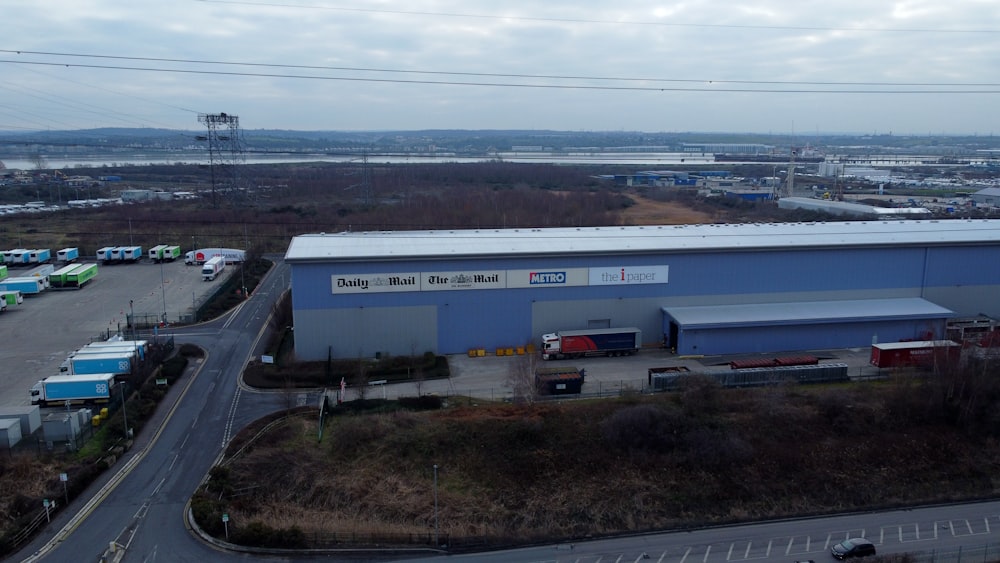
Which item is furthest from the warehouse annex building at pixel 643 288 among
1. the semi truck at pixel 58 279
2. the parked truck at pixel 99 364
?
the semi truck at pixel 58 279

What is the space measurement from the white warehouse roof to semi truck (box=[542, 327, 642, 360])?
1.82m

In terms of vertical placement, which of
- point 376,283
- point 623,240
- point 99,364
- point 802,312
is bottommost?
point 99,364

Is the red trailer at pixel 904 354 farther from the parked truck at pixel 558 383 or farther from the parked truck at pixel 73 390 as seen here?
the parked truck at pixel 73 390

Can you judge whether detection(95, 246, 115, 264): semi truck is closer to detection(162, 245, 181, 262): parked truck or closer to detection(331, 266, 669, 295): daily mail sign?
detection(162, 245, 181, 262): parked truck

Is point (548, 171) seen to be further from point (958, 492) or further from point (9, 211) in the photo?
point (958, 492)

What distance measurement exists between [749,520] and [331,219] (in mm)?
27845

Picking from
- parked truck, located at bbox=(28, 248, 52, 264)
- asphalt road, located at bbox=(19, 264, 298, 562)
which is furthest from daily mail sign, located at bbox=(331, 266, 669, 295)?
parked truck, located at bbox=(28, 248, 52, 264)

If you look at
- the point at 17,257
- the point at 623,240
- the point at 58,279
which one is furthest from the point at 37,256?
the point at 623,240

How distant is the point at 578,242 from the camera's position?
51.5ft

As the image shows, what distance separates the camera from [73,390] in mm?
12047

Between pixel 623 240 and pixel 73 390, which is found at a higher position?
pixel 623 240

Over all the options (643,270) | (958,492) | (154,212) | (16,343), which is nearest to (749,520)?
(958,492)

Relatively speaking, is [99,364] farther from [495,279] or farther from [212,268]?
[212,268]

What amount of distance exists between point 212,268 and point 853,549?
20771mm
